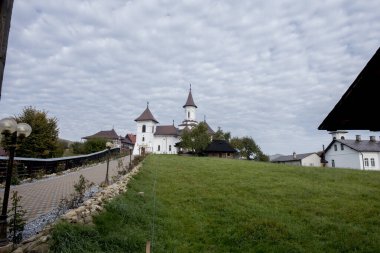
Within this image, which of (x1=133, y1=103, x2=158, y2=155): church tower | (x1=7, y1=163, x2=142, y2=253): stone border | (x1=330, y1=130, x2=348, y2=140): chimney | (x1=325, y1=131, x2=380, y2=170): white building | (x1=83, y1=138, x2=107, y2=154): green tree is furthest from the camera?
(x1=133, y1=103, x2=158, y2=155): church tower

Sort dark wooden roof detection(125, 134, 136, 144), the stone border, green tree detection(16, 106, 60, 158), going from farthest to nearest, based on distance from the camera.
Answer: dark wooden roof detection(125, 134, 136, 144) < green tree detection(16, 106, 60, 158) < the stone border

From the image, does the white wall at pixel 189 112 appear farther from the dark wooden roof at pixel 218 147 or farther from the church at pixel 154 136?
the dark wooden roof at pixel 218 147

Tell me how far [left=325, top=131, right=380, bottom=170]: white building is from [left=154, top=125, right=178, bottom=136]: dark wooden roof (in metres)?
36.3

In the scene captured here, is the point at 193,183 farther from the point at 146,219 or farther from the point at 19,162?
the point at 19,162

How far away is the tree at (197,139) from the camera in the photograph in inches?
2047

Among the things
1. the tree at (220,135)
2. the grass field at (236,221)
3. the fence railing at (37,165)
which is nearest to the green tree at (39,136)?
the fence railing at (37,165)

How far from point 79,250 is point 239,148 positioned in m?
63.7

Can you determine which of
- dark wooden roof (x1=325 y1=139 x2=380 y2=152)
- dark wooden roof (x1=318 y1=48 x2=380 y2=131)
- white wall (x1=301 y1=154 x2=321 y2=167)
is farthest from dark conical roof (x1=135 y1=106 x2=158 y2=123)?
dark wooden roof (x1=318 y1=48 x2=380 y2=131)

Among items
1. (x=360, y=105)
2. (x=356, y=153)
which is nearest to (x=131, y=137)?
(x=356, y=153)

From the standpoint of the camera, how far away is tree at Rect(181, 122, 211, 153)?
171ft

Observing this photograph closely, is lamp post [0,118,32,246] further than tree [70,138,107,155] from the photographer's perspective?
No

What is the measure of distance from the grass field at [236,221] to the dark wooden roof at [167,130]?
5963 centimetres

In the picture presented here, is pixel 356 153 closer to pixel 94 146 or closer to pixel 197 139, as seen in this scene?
pixel 197 139

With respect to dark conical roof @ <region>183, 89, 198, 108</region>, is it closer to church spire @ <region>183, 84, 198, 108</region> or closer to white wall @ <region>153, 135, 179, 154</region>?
church spire @ <region>183, 84, 198, 108</region>
